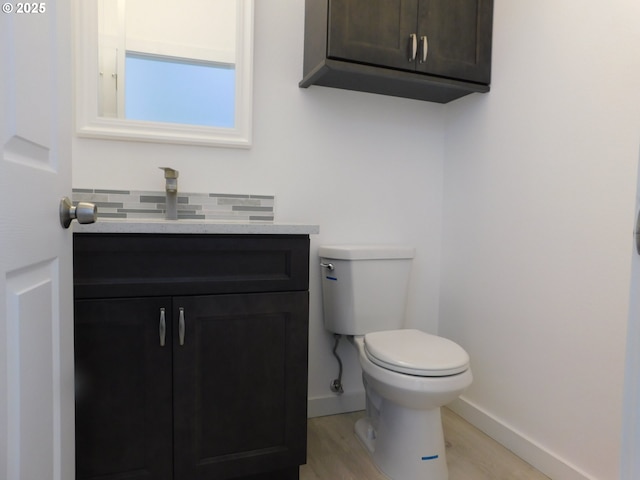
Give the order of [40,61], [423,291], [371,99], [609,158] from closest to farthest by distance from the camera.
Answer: [40,61], [609,158], [371,99], [423,291]

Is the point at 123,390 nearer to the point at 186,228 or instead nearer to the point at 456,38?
the point at 186,228

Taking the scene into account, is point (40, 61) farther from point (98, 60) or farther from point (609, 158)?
point (609, 158)

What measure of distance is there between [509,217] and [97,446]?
1.66 m

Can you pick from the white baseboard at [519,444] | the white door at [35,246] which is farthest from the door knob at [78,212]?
the white baseboard at [519,444]

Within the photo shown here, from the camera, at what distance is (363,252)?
1695 millimetres

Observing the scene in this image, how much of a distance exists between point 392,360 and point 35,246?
3.54ft

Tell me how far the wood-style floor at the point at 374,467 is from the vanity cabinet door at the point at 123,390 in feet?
1.96

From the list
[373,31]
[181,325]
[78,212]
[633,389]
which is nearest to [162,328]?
[181,325]

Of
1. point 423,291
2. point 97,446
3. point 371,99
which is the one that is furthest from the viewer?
point 423,291

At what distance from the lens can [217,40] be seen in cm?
170

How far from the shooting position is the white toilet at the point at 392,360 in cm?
135

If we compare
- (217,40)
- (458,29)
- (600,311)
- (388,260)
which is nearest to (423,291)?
(388,260)

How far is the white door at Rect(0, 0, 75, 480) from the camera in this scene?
55 centimetres
